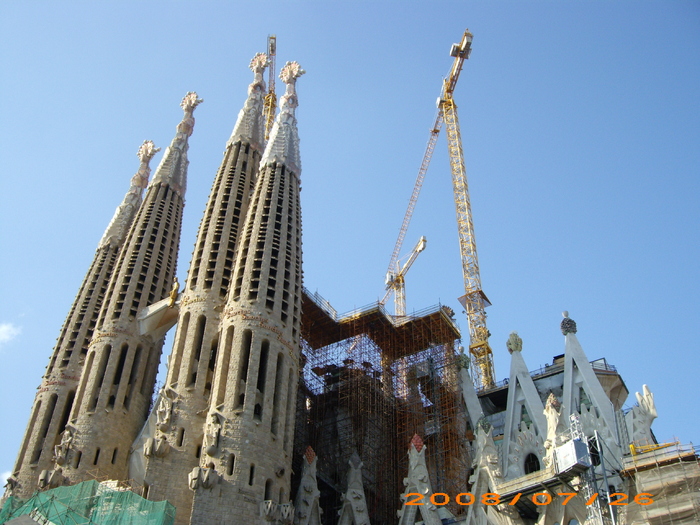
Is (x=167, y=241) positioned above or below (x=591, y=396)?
above

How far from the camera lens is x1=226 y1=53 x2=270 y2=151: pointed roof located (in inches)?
2197

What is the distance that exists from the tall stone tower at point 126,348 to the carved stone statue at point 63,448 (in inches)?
10.2

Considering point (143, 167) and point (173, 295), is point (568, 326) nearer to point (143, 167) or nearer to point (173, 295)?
point (173, 295)

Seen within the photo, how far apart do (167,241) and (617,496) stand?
33.3m

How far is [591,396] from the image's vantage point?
147 feet

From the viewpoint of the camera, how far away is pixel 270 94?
7275cm

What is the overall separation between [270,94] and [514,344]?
3579cm

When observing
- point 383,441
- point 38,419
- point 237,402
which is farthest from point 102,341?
point 383,441

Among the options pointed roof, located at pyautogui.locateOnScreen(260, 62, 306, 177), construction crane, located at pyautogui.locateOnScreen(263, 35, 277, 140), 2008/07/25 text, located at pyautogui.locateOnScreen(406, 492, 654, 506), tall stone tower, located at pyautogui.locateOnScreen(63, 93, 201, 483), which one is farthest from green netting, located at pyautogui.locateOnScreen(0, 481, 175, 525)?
construction crane, located at pyautogui.locateOnScreen(263, 35, 277, 140)

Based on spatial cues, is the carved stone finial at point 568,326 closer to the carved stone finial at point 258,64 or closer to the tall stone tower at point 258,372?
the tall stone tower at point 258,372

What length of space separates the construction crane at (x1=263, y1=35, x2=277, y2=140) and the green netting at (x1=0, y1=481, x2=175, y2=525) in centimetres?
4281

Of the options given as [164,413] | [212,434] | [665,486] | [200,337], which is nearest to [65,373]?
[200,337]

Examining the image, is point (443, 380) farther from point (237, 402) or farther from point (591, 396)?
point (237, 402)

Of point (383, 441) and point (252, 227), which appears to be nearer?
point (252, 227)
